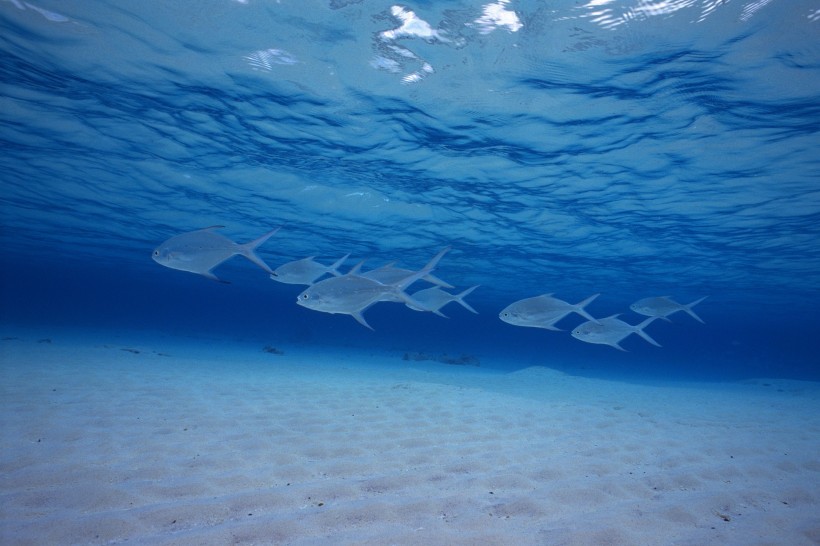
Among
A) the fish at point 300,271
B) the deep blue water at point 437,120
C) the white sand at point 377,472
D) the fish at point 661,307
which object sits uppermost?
the deep blue water at point 437,120

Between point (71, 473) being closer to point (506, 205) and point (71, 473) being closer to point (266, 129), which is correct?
point (266, 129)

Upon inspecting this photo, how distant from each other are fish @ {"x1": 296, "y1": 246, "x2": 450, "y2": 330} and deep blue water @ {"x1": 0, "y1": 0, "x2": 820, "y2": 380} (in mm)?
5303

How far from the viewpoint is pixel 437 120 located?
35.4 ft

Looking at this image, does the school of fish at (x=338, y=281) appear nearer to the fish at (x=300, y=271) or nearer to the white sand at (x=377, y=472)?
the fish at (x=300, y=271)

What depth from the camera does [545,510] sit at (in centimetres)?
374

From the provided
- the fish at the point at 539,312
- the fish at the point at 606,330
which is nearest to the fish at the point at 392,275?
the fish at the point at 539,312

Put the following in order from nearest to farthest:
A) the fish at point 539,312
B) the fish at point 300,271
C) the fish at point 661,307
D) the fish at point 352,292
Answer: the fish at point 352,292 → the fish at point 539,312 → the fish at point 300,271 → the fish at point 661,307

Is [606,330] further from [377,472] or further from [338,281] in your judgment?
[377,472]

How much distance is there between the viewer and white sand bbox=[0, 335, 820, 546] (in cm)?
324

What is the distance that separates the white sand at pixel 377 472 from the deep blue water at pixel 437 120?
7419 millimetres

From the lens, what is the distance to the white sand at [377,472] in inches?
127

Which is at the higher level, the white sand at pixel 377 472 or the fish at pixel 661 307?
the fish at pixel 661 307

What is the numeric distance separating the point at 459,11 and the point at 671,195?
1147cm

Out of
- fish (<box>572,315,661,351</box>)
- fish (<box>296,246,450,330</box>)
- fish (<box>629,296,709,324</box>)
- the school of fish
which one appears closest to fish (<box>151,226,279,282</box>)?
the school of fish
